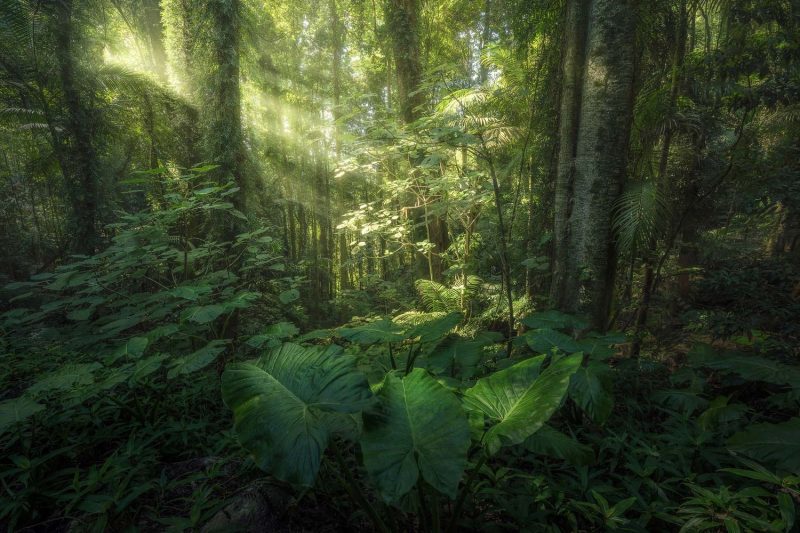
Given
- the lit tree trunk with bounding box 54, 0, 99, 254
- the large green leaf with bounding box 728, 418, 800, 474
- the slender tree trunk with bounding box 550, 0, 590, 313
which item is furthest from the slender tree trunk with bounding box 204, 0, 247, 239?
the large green leaf with bounding box 728, 418, 800, 474

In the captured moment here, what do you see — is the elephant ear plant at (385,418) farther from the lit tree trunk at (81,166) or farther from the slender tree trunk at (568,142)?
the lit tree trunk at (81,166)

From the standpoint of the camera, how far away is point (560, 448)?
1272 mm

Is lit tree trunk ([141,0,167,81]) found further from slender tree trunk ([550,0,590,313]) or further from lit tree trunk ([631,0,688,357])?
lit tree trunk ([631,0,688,357])

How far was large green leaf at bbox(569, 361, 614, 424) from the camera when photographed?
1.61 m

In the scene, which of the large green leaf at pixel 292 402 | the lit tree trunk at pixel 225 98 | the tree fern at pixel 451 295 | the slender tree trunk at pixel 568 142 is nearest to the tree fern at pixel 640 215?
the slender tree trunk at pixel 568 142

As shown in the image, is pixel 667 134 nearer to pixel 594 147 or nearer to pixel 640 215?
pixel 594 147

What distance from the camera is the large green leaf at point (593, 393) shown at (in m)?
1.61

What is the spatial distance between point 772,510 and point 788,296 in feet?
8.09

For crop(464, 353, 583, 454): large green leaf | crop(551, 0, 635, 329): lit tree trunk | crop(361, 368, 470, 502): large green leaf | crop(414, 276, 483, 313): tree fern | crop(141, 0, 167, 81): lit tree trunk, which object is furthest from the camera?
crop(141, 0, 167, 81): lit tree trunk

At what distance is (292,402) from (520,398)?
865 mm

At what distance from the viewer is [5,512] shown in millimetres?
1393

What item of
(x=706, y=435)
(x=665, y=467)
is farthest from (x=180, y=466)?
(x=706, y=435)

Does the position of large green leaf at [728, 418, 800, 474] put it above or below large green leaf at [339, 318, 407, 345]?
below

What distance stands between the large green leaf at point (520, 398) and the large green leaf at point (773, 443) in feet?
3.23
